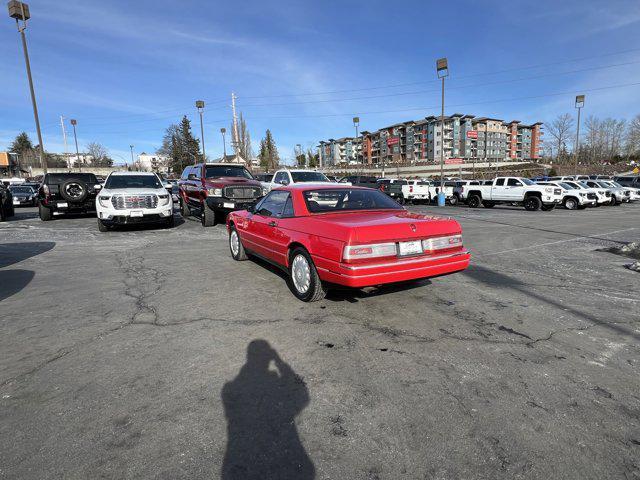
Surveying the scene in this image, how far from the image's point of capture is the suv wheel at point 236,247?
7230mm

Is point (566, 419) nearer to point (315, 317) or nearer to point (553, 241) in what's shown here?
point (315, 317)

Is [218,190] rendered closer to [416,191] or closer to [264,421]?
[264,421]

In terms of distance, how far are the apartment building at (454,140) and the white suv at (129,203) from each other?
270 feet

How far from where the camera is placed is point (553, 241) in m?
9.68

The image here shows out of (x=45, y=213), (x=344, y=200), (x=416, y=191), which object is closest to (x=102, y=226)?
(x=45, y=213)

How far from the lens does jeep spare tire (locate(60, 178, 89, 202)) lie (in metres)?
13.8

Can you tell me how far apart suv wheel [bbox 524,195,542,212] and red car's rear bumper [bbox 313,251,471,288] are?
1860cm

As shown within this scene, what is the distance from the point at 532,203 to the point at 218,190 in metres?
17.1

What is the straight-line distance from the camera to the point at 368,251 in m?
4.03

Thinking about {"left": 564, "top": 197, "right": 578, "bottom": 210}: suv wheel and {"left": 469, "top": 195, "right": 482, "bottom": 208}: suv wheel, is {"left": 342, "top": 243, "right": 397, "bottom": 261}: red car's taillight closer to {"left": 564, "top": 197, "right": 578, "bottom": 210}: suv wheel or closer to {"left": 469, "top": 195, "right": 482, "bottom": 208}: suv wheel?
{"left": 469, "top": 195, "right": 482, "bottom": 208}: suv wheel

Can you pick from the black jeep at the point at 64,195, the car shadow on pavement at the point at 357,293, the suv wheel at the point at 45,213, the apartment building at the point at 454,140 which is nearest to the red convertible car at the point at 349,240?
the car shadow on pavement at the point at 357,293

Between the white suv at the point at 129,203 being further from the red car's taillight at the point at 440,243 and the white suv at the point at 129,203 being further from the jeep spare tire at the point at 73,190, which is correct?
the red car's taillight at the point at 440,243

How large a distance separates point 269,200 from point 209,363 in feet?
10.9

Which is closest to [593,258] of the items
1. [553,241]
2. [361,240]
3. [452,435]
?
[553,241]
